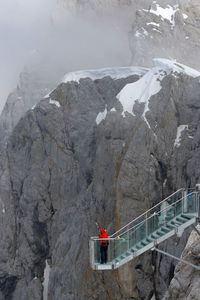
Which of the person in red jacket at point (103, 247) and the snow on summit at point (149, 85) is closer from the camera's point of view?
the person in red jacket at point (103, 247)

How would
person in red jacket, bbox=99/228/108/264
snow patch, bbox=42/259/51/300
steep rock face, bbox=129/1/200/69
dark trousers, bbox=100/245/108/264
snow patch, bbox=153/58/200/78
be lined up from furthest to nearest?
steep rock face, bbox=129/1/200/69, snow patch, bbox=42/259/51/300, snow patch, bbox=153/58/200/78, dark trousers, bbox=100/245/108/264, person in red jacket, bbox=99/228/108/264

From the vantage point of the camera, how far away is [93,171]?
216 ft

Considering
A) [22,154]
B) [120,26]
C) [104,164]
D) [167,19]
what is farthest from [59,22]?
[104,164]

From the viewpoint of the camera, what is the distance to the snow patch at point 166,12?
290 feet

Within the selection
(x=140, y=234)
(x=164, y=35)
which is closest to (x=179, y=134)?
(x=140, y=234)

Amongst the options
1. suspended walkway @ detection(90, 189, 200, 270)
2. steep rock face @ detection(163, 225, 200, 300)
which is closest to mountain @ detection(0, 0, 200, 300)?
steep rock face @ detection(163, 225, 200, 300)

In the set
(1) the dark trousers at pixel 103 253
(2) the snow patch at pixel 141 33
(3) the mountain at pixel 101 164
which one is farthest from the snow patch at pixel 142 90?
(1) the dark trousers at pixel 103 253

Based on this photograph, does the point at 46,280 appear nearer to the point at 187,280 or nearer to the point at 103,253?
the point at 103,253

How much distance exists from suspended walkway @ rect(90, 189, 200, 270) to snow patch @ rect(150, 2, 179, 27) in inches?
2402

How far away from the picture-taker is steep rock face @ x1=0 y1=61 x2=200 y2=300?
185 feet

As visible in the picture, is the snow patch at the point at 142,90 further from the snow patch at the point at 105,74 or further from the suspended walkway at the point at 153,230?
the suspended walkway at the point at 153,230

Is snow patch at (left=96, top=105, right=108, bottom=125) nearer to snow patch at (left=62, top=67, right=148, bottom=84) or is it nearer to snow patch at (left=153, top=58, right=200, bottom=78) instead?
snow patch at (left=62, top=67, right=148, bottom=84)

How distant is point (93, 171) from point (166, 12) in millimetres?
34150

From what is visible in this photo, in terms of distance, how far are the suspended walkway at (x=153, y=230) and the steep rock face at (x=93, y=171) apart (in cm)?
1828
